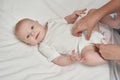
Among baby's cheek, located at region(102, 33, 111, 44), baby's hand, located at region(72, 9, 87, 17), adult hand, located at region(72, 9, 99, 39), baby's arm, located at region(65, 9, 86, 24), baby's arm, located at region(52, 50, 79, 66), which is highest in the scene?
baby's hand, located at region(72, 9, 87, 17)

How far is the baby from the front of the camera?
3.92 ft

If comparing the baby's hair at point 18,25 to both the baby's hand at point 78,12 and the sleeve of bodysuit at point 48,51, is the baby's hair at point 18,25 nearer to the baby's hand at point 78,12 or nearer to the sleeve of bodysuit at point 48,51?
the sleeve of bodysuit at point 48,51

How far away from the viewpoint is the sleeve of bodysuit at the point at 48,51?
1.23 m

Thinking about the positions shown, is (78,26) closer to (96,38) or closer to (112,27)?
(96,38)

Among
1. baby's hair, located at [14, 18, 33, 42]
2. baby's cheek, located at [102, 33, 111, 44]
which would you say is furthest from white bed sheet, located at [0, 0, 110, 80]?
baby's cheek, located at [102, 33, 111, 44]

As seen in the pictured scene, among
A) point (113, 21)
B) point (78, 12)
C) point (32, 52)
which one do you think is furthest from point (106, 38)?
point (32, 52)

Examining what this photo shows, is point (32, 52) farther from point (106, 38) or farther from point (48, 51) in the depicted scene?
→ point (106, 38)

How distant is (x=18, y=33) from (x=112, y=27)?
496 millimetres

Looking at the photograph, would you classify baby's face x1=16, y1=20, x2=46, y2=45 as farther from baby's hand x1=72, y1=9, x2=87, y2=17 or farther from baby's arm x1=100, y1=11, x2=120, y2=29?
baby's arm x1=100, y1=11, x2=120, y2=29

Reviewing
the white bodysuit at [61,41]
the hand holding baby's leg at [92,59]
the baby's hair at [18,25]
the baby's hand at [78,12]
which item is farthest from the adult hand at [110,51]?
the baby's hair at [18,25]

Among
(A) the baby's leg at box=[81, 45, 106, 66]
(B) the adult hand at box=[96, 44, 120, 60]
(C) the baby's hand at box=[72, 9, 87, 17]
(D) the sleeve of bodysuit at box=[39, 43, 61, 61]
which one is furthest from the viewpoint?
(C) the baby's hand at box=[72, 9, 87, 17]

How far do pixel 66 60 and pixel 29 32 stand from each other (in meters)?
0.25

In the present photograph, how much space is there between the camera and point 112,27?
1.30 m

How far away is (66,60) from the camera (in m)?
1.19
